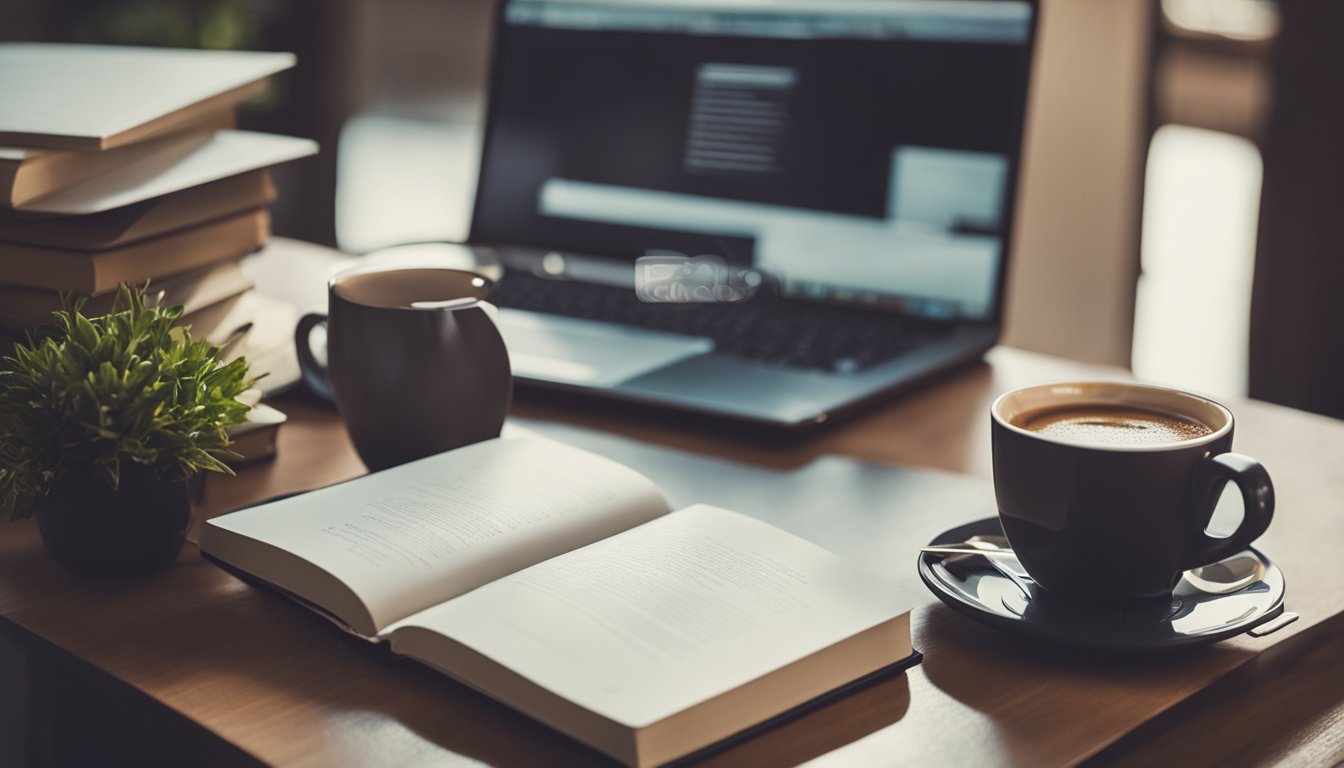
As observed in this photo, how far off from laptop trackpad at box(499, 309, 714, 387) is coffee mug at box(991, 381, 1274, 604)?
1.17 feet

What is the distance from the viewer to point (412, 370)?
656mm

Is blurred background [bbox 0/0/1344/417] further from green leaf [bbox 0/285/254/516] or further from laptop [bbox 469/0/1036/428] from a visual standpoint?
green leaf [bbox 0/285/254/516]

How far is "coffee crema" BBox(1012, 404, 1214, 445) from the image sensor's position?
549 millimetres

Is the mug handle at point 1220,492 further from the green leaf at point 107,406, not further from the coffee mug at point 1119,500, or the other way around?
the green leaf at point 107,406

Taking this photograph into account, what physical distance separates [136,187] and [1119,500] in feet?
1.81

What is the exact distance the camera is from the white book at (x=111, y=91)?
0.66 metres

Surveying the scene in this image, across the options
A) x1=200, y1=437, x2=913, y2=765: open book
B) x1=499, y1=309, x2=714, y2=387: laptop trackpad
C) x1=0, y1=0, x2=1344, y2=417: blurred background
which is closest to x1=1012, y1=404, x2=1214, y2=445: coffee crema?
x1=200, y1=437, x2=913, y2=765: open book

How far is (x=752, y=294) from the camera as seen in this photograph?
105 centimetres

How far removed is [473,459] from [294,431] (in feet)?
0.65

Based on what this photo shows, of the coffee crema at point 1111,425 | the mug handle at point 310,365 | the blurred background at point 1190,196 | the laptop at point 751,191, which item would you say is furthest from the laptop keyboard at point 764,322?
the blurred background at point 1190,196

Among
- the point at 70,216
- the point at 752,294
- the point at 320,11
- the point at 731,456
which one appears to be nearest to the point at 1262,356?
the point at 752,294

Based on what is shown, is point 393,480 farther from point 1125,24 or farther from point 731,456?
point 1125,24

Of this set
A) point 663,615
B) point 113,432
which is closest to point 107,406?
point 113,432
